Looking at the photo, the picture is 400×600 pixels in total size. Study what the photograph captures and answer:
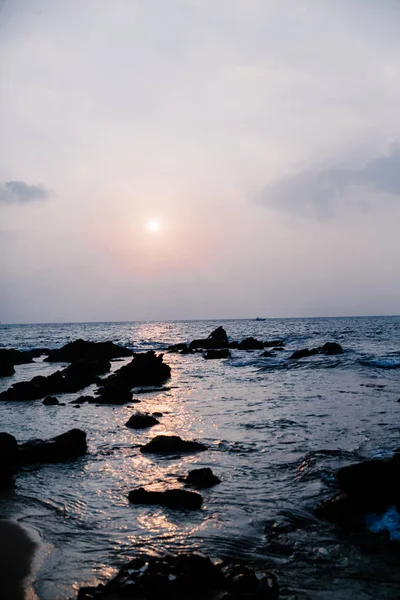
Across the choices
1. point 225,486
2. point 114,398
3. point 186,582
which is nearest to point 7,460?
point 225,486

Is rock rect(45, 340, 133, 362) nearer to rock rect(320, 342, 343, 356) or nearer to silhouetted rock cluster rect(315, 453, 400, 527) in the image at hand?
rock rect(320, 342, 343, 356)

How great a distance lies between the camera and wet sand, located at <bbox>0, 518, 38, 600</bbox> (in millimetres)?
5445

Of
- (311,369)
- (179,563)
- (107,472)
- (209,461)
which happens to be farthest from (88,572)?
(311,369)

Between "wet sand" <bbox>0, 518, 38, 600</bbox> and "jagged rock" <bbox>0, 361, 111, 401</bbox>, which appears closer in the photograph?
"wet sand" <bbox>0, 518, 38, 600</bbox>

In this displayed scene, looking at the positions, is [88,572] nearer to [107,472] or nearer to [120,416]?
[107,472]

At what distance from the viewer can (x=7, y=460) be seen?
10.3m

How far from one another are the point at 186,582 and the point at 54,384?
21660 mm

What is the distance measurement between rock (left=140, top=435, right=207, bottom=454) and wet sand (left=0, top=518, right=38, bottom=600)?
15.7 feet

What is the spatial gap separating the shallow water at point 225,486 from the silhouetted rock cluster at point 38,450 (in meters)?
0.48

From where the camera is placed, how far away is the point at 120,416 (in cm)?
1727

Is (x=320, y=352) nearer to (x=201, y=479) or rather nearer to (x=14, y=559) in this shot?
(x=201, y=479)

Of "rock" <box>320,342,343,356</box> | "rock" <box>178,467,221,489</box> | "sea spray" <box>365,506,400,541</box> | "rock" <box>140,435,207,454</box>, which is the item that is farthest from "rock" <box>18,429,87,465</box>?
"rock" <box>320,342,343,356</box>

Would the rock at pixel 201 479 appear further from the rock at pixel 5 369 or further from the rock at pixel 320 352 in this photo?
the rock at pixel 320 352

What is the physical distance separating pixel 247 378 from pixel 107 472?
19184 millimetres
